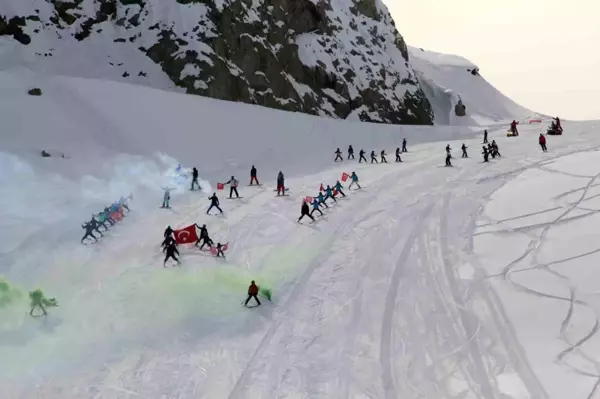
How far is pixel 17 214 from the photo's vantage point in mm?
22266

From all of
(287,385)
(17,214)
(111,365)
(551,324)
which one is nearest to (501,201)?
(551,324)

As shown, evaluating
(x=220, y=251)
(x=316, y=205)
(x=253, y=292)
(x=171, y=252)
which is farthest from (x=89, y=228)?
(x=316, y=205)

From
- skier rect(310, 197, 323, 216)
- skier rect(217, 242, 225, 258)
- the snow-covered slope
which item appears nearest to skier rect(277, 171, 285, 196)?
skier rect(310, 197, 323, 216)

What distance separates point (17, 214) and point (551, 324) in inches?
811

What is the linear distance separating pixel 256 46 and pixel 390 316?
5202 centimetres

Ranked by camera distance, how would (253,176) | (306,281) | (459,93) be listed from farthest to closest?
(459,93) < (253,176) < (306,281)

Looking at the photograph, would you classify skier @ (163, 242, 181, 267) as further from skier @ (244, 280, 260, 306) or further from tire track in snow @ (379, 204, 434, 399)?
tire track in snow @ (379, 204, 434, 399)

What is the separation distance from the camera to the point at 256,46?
61344 millimetres

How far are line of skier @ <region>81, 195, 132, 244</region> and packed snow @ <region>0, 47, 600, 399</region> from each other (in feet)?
2.07

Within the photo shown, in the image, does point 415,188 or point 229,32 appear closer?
point 415,188

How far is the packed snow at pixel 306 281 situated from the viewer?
11.9 metres

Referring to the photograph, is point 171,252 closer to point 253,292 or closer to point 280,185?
point 253,292

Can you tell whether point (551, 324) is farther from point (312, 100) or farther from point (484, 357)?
point (312, 100)

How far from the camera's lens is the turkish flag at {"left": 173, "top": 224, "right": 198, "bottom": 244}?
19.2 m
